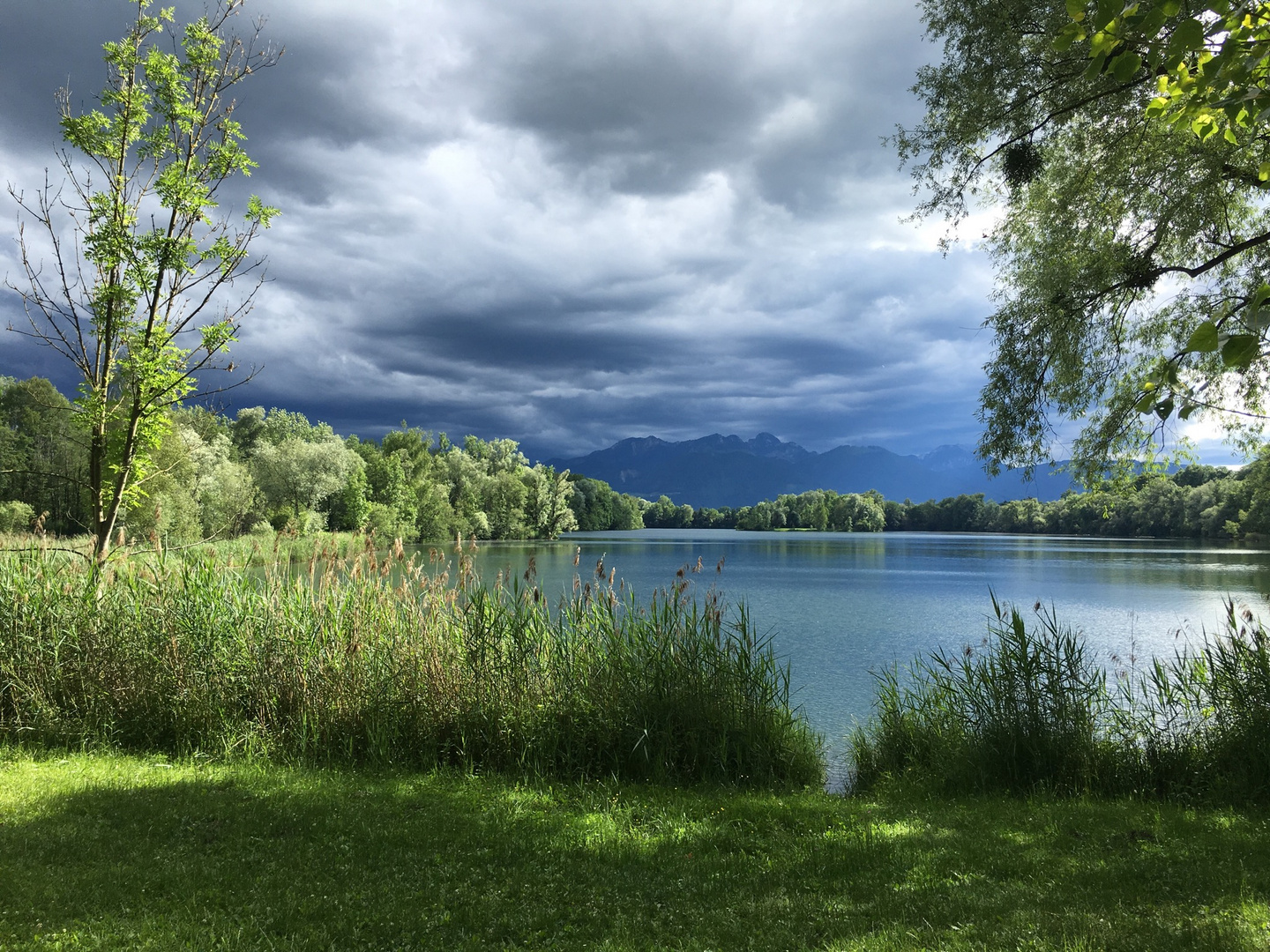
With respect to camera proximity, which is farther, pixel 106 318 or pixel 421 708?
pixel 106 318

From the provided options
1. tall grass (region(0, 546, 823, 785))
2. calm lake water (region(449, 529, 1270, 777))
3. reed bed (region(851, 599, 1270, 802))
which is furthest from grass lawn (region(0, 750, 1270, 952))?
calm lake water (region(449, 529, 1270, 777))

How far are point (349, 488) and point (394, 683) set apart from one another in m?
59.0

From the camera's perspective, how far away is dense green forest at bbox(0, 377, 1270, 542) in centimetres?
4578

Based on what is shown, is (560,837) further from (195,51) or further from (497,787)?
(195,51)

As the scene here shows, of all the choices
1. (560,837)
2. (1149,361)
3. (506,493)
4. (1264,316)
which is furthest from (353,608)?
(506,493)

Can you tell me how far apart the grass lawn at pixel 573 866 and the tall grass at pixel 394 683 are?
639 millimetres

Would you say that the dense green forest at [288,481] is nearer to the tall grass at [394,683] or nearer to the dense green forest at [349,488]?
the dense green forest at [349,488]

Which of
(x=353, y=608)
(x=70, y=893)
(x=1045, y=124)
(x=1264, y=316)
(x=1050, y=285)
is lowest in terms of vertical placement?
(x=70, y=893)

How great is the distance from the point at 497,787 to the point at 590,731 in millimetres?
1252

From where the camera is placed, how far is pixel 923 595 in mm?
33938

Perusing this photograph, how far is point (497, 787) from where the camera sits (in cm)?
696

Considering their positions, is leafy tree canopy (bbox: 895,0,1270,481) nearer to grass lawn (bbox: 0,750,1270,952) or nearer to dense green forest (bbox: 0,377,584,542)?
grass lawn (bbox: 0,750,1270,952)

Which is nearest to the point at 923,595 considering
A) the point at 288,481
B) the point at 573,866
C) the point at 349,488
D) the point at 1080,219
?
the point at 1080,219

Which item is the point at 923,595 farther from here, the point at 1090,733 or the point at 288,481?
the point at 288,481
